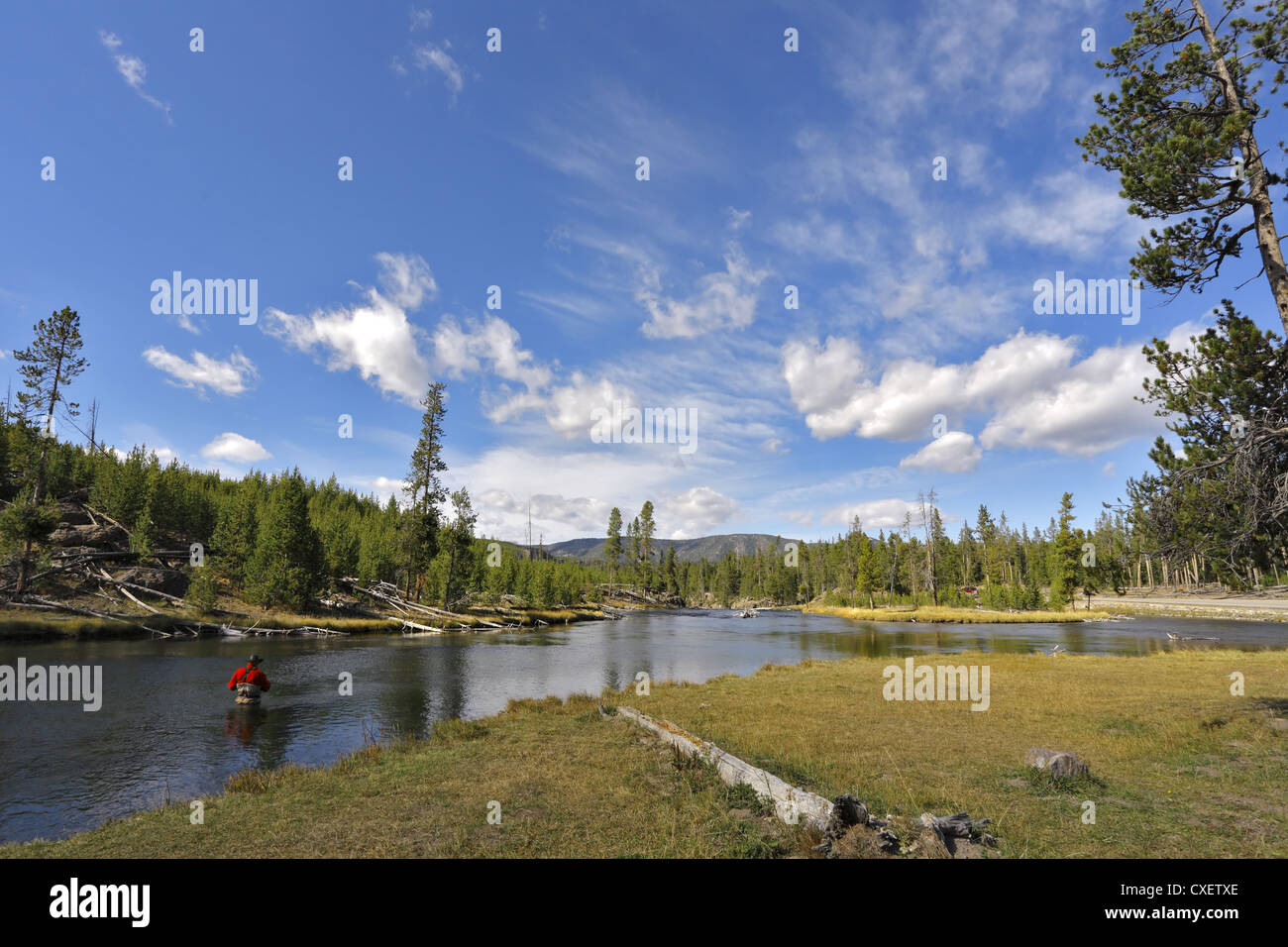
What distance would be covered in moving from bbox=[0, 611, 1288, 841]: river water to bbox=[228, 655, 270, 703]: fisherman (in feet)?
1.98

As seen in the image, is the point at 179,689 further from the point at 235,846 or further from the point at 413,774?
the point at 235,846

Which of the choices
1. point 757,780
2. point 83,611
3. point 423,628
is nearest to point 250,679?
point 757,780

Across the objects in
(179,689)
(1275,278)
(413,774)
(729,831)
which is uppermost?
(1275,278)

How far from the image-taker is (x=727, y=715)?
19.8 metres

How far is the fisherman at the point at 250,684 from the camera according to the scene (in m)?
21.6

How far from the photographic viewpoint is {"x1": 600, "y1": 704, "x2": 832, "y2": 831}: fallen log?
895 centimetres

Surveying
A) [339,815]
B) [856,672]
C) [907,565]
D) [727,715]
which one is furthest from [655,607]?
[339,815]

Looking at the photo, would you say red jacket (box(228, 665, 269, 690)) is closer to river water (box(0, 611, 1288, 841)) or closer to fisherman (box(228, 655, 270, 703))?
fisherman (box(228, 655, 270, 703))

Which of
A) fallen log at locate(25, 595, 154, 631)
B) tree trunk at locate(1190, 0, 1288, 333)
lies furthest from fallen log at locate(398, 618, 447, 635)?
tree trunk at locate(1190, 0, 1288, 333)

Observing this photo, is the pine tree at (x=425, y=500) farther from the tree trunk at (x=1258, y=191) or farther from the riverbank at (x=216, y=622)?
the tree trunk at (x=1258, y=191)

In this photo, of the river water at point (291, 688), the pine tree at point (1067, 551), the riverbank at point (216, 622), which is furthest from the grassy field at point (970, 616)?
the riverbank at point (216, 622)

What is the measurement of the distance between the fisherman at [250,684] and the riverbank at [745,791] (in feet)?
31.3

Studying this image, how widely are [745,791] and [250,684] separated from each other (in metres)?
21.1
